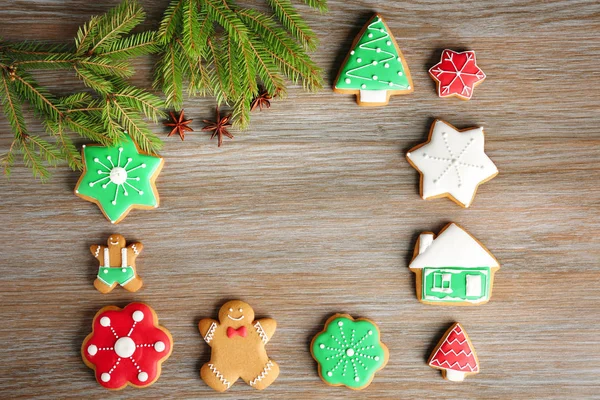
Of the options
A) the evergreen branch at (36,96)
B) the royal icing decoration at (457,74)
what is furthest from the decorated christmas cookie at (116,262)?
the royal icing decoration at (457,74)

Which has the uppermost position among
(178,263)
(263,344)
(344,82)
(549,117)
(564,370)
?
(344,82)

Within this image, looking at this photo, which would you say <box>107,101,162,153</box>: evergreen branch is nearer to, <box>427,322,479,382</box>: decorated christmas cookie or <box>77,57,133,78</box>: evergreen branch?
<box>77,57,133,78</box>: evergreen branch

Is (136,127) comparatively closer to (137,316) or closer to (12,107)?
(12,107)

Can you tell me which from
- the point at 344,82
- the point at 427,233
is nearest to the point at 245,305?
the point at 427,233

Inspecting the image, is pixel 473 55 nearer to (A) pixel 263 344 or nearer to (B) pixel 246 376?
(A) pixel 263 344

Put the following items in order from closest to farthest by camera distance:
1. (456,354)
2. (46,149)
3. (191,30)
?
(191,30) → (46,149) → (456,354)

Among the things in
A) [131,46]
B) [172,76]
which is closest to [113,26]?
[131,46]
